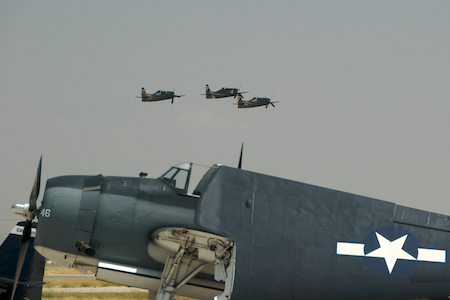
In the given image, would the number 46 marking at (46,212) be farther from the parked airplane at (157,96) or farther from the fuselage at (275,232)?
the parked airplane at (157,96)

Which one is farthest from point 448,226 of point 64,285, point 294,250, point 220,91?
point 220,91

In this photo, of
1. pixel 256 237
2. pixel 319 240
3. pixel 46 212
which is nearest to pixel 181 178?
pixel 256 237

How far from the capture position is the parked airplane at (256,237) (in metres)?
9.24

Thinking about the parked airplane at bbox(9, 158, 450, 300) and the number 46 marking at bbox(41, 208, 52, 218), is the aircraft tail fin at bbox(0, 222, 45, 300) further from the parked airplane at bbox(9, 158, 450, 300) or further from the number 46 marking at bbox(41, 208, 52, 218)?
the parked airplane at bbox(9, 158, 450, 300)

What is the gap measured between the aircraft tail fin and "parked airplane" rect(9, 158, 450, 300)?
5476mm

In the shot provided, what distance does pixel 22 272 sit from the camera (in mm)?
15188

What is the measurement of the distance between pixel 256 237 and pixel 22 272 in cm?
1071

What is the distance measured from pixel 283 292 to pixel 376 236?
9.47 feet

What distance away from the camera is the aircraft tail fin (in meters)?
15.0

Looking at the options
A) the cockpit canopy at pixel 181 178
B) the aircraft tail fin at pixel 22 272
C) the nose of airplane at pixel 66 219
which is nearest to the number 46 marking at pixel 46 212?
the nose of airplane at pixel 66 219

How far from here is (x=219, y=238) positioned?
975 centimetres

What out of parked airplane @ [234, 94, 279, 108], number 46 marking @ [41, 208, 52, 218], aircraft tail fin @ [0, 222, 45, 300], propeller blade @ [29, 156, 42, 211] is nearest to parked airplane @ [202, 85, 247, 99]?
parked airplane @ [234, 94, 279, 108]

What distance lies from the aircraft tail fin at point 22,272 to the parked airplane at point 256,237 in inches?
216

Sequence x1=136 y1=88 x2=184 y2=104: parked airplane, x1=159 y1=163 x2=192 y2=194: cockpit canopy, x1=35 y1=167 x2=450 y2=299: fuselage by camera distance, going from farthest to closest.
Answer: x1=136 y1=88 x2=184 y2=104: parked airplane < x1=159 y1=163 x2=192 y2=194: cockpit canopy < x1=35 y1=167 x2=450 y2=299: fuselage
